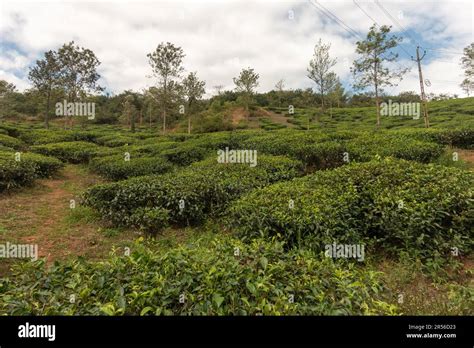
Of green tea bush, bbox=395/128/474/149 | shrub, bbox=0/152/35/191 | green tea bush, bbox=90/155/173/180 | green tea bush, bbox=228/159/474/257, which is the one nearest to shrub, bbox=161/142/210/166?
green tea bush, bbox=90/155/173/180

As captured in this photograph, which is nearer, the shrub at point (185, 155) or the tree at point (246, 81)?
the shrub at point (185, 155)

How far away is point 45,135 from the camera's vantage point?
19.0m

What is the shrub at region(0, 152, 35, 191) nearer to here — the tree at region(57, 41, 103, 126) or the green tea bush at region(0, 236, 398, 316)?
the green tea bush at region(0, 236, 398, 316)

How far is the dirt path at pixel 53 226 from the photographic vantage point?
17.4ft

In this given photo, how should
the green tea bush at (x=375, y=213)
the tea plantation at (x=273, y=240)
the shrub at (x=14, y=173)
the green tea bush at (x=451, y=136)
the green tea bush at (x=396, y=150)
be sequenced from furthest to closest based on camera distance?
the green tea bush at (x=451, y=136) < the green tea bush at (x=396, y=150) < the shrub at (x=14, y=173) < the green tea bush at (x=375, y=213) < the tea plantation at (x=273, y=240)

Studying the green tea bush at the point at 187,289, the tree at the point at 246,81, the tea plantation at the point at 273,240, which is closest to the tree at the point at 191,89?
the tree at the point at 246,81

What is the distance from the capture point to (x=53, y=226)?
6395mm

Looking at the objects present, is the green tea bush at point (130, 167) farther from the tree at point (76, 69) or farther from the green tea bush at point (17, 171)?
the tree at point (76, 69)

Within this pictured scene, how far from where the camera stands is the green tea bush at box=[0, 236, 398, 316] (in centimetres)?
241

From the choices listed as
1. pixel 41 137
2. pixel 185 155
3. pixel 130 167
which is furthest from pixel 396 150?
pixel 41 137

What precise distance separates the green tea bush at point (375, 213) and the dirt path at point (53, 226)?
254cm


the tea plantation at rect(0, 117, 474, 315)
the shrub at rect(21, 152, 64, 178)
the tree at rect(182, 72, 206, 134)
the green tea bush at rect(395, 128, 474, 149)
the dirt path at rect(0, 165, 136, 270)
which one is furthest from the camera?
the tree at rect(182, 72, 206, 134)

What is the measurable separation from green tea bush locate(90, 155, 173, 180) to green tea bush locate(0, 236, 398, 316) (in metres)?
7.43
